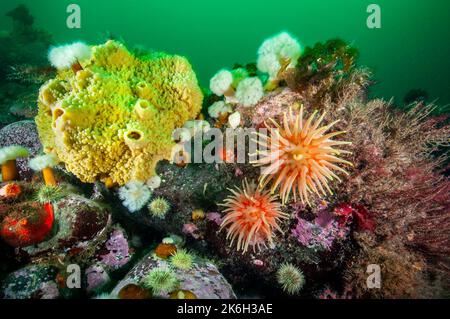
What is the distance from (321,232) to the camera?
13.3ft

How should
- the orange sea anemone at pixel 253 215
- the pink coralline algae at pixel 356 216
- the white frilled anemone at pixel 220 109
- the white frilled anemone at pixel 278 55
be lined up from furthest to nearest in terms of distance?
the white frilled anemone at pixel 220 109, the white frilled anemone at pixel 278 55, the pink coralline algae at pixel 356 216, the orange sea anemone at pixel 253 215

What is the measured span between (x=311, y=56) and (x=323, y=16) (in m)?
118

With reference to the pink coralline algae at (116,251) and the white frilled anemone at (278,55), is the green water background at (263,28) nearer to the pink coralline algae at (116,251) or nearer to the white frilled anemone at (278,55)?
the white frilled anemone at (278,55)

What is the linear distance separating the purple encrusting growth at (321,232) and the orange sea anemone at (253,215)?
1.24ft

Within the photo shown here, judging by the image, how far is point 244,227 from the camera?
12.9 ft

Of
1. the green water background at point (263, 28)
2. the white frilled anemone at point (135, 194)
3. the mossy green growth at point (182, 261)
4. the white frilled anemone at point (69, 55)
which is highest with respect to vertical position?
the green water background at point (263, 28)

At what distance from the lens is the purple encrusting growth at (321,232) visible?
406cm

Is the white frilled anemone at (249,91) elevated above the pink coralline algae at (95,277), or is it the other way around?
the white frilled anemone at (249,91)

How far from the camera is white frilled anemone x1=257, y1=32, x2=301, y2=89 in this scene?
473 cm

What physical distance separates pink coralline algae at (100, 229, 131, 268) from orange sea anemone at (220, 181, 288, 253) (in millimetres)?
1809

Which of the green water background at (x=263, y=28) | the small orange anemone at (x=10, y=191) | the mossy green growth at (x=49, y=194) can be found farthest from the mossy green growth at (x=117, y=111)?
the green water background at (x=263, y=28)

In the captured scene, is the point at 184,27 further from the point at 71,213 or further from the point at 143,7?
the point at 71,213

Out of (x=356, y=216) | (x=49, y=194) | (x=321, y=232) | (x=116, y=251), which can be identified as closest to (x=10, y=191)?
(x=49, y=194)
